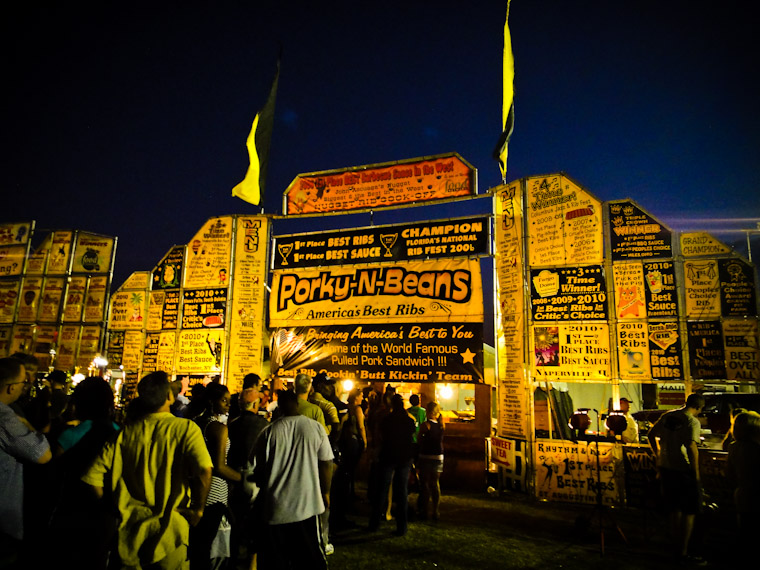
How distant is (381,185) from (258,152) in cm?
349

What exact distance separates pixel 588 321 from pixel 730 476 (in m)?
4.04

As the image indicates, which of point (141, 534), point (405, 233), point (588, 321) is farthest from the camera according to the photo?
point (405, 233)

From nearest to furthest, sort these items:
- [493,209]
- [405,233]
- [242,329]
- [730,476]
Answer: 1. [730,476]
2. [493,209]
3. [405,233]
4. [242,329]

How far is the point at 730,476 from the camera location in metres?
5.27

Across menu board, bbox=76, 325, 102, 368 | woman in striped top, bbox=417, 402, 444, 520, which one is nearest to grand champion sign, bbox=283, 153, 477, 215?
woman in striped top, bbox=417, 402, 444, 520

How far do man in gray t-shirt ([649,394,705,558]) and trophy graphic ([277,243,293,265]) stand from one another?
9043 mm

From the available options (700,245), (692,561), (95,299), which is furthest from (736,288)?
(95,299)

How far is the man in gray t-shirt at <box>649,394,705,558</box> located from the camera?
231 inches

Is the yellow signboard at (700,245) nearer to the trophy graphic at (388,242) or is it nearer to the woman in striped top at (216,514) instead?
the trophy graphic at (388,242)

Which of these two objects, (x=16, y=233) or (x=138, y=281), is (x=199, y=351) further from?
(x=16, y=233)

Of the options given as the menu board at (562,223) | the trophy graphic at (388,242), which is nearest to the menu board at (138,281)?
the trophy graphic at (388,242)

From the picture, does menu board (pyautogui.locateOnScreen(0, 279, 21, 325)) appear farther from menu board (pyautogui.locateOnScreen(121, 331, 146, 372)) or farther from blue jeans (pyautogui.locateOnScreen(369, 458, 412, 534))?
blue jeans (pyautogui.locateOnScreen(369, 458, 412, 534))

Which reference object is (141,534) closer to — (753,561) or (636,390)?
(753,561)

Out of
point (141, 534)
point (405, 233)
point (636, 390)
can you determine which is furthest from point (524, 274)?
point (636, 390)
